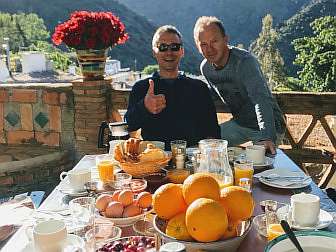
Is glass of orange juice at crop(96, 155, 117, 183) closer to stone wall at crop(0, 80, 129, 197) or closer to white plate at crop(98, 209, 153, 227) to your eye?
white plate at crop(98, 209, 153, 227)

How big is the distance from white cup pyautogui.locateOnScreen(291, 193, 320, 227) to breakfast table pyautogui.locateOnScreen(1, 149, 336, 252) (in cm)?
6

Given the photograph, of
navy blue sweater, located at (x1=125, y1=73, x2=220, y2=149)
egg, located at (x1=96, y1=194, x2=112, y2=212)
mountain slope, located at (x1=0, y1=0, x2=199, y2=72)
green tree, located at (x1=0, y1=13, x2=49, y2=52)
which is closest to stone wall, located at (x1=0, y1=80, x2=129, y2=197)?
navy blue sweater, located at (x1=125, y1=73, x2=220, y2=149)

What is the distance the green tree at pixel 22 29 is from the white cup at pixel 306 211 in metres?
38.5

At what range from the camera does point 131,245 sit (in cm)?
123

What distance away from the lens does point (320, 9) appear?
31.1 metres

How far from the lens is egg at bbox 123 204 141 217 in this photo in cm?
146

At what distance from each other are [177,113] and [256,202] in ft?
4.51

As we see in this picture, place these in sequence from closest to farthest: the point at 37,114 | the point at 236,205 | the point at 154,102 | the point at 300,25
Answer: the point at 236,205
the point at 154,102
the point at 37,114
the point at 300,25

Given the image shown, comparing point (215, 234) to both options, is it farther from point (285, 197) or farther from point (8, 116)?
point (8, 116)

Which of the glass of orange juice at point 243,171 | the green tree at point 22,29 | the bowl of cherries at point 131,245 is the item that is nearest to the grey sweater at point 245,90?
the glass of orange juice at point 243,171

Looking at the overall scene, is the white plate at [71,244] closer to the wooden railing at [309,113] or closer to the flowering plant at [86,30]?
the wooden railing at [309,113]

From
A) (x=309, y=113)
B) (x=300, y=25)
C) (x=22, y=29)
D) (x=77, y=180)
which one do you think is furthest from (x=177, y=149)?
(x=22, y=29)

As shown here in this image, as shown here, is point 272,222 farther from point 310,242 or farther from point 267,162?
point 267,162

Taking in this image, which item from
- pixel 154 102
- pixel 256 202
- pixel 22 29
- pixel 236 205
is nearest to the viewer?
pixel 236 205
